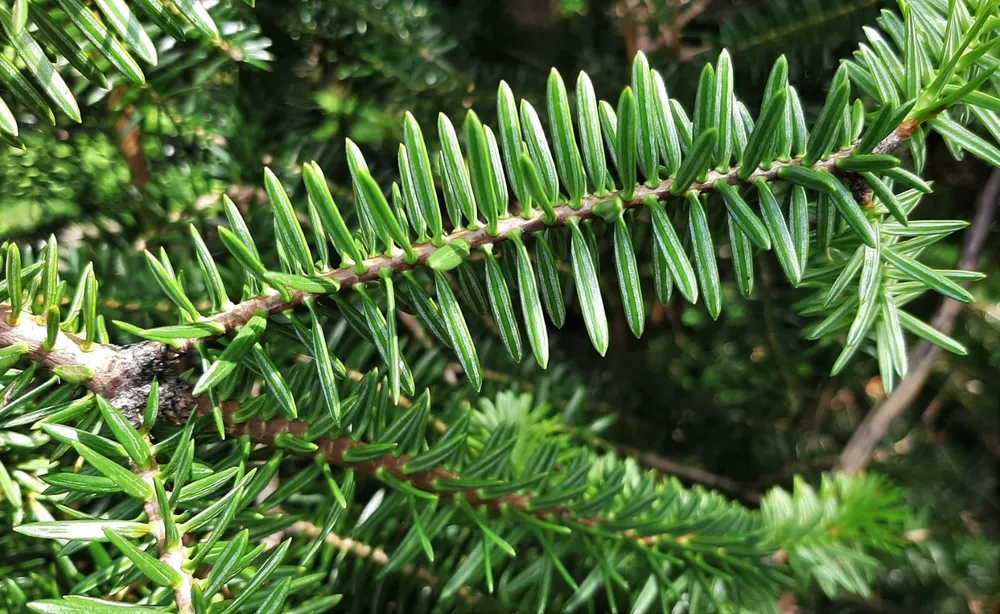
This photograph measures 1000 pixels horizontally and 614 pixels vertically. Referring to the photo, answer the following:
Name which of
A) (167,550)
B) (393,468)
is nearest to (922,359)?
(393,468)

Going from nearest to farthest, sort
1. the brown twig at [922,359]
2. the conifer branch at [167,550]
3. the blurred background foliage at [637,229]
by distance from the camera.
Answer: the conifer branch at [167,550] → the blurred background foliage at [637,229] → the brown twig at [922,359]

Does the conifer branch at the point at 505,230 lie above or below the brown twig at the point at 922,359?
above

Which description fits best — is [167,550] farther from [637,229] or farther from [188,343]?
[637,229]

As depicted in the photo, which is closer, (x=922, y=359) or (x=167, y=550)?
(x=167, y=550)

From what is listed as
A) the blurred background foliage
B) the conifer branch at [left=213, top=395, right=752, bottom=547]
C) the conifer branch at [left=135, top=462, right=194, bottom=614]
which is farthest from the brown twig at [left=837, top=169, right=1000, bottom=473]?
the conifer branch at [left=135, top=462, right=194, bottom=614]

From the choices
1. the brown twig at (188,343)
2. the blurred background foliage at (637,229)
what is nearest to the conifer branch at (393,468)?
the brown twig at (188,343)

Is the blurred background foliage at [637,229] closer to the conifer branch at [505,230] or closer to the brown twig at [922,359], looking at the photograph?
the brown twig at [922,359]

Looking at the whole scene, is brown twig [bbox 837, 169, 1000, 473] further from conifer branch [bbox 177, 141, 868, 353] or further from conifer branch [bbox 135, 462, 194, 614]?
conifer branch [bbox 135, 462, 194, 614]
